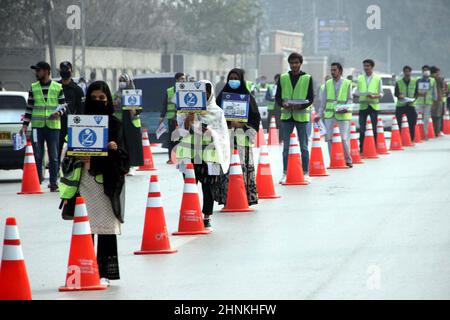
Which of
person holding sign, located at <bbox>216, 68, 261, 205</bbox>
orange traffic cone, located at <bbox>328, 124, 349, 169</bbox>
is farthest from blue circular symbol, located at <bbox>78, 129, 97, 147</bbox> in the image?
orange traffic cone, located at <bbox>328, 124, 349, 169</bbox>

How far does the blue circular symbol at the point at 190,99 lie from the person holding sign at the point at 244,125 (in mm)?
1694

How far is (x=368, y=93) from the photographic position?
26.9 metres

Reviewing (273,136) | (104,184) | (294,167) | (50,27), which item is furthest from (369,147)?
(50,27)

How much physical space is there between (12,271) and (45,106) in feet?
36.5

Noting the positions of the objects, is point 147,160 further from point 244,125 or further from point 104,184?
point 104,184

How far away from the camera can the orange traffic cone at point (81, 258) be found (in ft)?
34.3

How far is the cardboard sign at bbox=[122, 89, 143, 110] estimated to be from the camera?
77.9 ft

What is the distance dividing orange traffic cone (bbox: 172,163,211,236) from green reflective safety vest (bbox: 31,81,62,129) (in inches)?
252

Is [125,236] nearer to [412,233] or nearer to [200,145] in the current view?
[200,145]

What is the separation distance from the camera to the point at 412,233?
45.8 feet

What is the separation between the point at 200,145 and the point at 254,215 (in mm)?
1530

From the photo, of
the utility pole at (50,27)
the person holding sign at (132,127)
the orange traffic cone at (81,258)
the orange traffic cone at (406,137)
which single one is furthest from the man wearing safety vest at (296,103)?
the utility pole at (50,27)

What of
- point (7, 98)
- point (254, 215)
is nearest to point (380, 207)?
point (254, 215)

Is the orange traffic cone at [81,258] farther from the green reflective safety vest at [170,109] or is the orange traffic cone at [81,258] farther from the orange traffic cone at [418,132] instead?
the orange traffic cone at [418,132]
